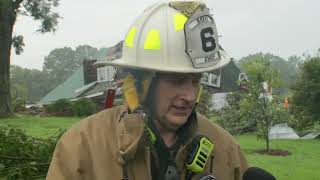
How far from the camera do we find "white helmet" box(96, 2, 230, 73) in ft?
6.94

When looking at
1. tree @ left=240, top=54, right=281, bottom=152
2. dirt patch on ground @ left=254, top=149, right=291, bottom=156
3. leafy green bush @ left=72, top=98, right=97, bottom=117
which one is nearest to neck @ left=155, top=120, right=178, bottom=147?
dirt patch on ground @ left=254, top=149, right=291, bottom=156

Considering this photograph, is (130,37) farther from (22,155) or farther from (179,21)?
(22,155)

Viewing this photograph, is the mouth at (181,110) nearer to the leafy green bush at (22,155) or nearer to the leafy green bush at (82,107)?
the leafy green bush at (22,155)

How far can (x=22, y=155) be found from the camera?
7391 mm

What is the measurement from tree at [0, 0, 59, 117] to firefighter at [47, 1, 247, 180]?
966 inches

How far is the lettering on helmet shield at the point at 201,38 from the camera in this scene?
2111 mm

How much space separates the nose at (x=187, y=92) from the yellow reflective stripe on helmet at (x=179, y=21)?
21 cm

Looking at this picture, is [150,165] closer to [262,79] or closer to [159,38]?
[159,38]

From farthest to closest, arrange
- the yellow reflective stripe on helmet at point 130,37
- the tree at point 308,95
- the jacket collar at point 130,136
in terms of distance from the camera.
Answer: the tree at point 308,95 → the yellow reflective stripe on helmet at point 130,37 → the jacket collar at point 130,136

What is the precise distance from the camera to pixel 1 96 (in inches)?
1116

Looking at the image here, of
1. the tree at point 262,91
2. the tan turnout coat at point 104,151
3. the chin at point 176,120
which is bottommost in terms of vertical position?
the tree at point 262,91

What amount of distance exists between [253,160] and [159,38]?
36.7ft

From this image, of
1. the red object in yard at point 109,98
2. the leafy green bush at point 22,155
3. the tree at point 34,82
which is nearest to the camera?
the red object in yard at point 109,98

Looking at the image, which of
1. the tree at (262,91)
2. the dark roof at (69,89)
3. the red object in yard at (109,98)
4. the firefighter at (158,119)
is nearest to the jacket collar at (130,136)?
the firefighter at (158,119)
